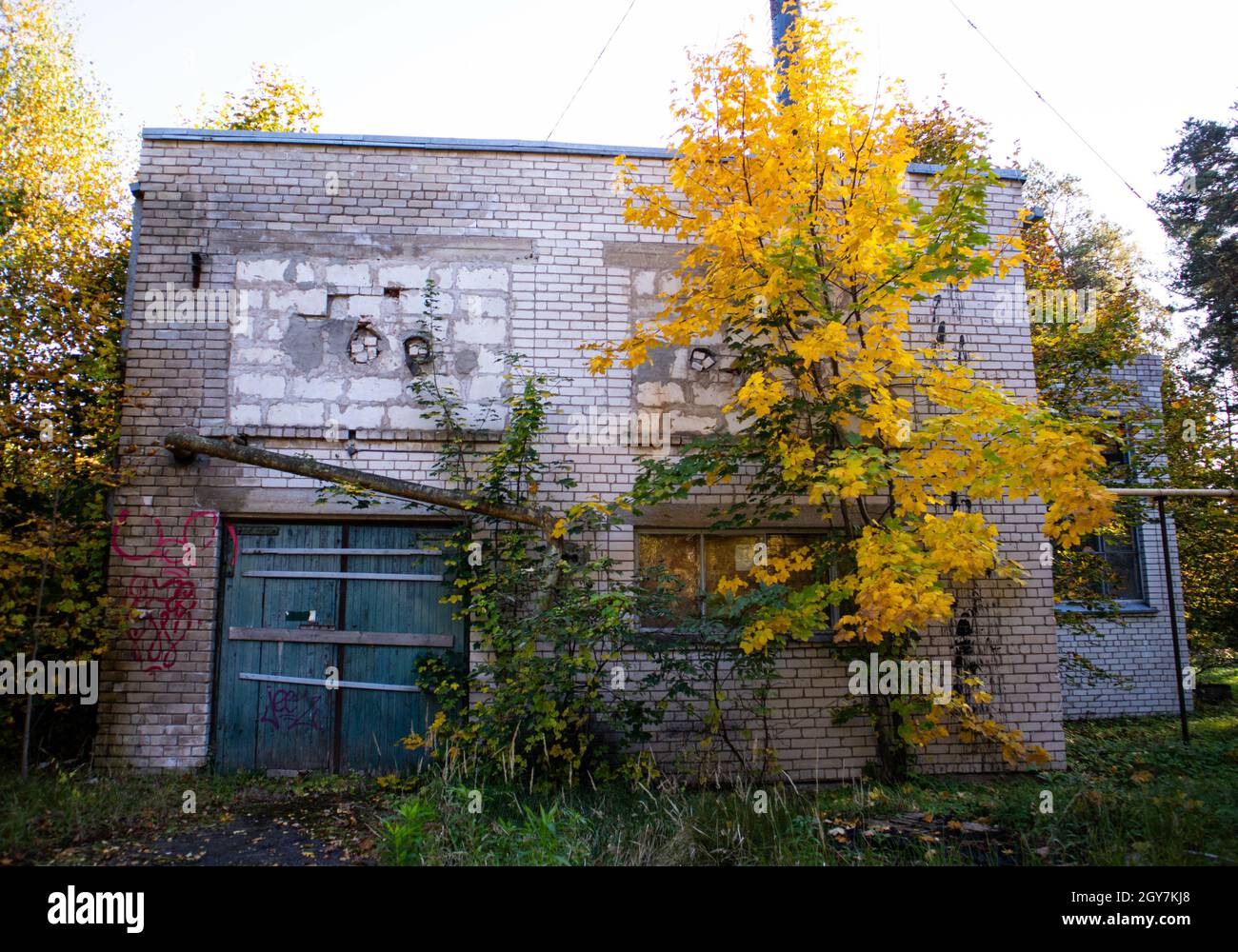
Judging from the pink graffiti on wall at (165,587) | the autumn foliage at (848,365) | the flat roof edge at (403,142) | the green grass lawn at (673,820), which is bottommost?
the green grass lawn at (673,820)

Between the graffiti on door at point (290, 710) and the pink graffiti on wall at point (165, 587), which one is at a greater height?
the pink graffiti on wall at point (165, 587)

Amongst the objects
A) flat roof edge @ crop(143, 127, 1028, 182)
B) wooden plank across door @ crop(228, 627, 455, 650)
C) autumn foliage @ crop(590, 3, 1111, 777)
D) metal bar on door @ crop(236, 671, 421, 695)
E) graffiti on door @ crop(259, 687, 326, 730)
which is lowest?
graffiti on door @ crop(259, 687, 326, 730)

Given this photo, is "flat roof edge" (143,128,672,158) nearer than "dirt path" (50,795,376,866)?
No

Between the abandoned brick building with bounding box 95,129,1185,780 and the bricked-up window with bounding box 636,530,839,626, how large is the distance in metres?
0.03

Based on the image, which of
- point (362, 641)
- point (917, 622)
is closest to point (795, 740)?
point (917, 622)

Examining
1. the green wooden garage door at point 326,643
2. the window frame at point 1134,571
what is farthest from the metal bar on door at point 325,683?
the window frame at point 1134,571

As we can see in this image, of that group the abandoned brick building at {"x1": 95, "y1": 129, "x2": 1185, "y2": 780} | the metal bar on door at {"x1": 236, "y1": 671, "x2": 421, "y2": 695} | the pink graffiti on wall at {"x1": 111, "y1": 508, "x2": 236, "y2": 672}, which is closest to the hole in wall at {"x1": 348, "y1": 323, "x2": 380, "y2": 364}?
the abandoned brick building at {"x1": 95, "y1": 129, "x2": 1185, "y2": 780}

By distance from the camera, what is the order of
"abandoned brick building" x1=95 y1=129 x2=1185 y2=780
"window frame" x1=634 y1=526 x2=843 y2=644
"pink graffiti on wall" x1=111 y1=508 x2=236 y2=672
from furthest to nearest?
"window frame" x1=634 y1=526 x2=843 y2=644 → "abandoned brick building" x1=95 y1=129 x2=1185 y2=780 → "pink graffiti on wall" x1=111 y1=508 x2=236 y2=672

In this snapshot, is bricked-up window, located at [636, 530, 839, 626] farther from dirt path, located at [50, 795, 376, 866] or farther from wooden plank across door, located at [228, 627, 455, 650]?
dirt path, located at [50, 795, 376, 866]

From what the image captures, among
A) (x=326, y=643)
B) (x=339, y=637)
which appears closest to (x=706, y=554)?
(x=339, y=637)

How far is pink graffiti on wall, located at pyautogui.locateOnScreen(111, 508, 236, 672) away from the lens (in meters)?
5.45

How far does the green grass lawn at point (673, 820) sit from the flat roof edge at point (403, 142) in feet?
16.4

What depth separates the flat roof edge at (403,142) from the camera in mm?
5992

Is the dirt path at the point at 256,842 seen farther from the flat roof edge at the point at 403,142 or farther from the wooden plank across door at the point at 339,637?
the flat roof edge at the point at 403,142
